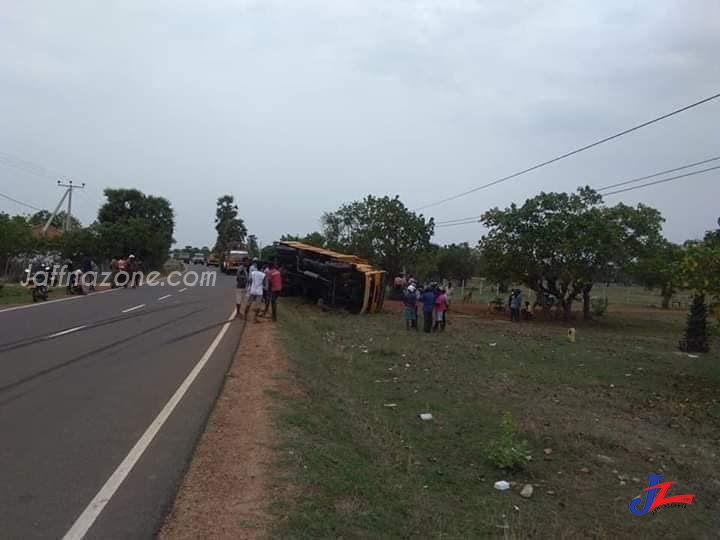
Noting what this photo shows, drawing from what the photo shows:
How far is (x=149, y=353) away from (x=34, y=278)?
43.3ft

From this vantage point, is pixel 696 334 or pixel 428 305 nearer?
pixel 428 305

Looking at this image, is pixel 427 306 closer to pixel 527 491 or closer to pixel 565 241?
pixel 565 241

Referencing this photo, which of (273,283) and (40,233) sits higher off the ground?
(40,233)

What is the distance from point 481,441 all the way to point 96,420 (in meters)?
4.82

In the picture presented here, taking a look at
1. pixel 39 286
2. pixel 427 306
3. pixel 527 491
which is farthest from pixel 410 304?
pixel 527 491

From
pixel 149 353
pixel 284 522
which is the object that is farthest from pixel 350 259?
pixel 284 522

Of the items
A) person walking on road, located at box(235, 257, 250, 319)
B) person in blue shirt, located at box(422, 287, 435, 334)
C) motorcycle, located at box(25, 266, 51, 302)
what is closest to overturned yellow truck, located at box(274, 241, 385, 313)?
person in blue shirt, located at box(422, 287, 435, 334)

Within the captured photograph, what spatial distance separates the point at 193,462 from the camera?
19.6 feet

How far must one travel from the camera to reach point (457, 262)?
206ft

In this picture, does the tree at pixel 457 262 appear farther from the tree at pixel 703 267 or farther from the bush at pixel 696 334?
the tree at pixel 703 267

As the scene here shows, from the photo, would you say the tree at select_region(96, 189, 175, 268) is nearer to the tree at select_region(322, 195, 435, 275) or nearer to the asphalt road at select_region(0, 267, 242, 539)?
the tree at select_region(322, 195, 435, 275)

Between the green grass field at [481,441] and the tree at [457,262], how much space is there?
4340cm

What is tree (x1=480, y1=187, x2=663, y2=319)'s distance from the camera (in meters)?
30.5

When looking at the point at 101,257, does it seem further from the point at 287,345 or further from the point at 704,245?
the point at 704,245
